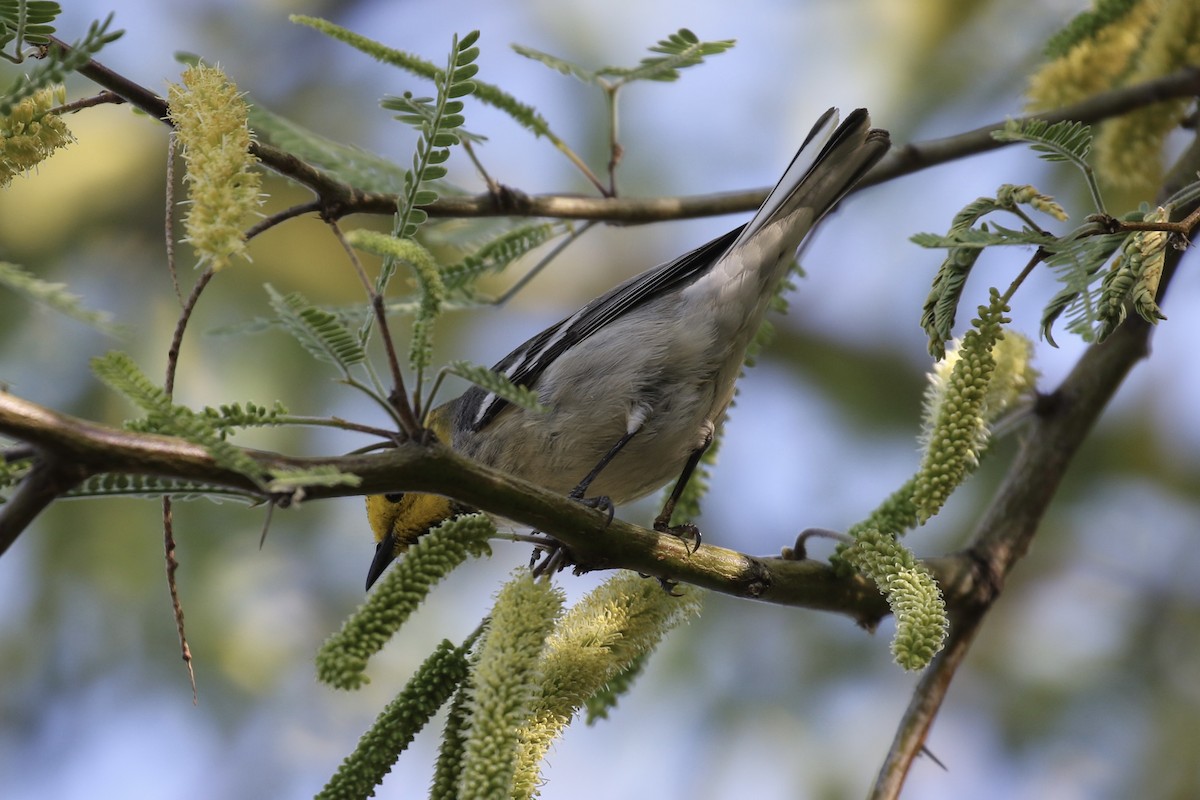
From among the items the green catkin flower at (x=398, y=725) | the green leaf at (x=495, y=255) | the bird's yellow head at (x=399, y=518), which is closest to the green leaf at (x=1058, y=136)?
the green leaf at (x=495, y=255)

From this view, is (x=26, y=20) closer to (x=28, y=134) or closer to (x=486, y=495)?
(x=28, y=134)

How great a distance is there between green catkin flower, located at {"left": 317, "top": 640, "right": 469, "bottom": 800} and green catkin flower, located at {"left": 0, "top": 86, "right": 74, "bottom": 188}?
1.10m

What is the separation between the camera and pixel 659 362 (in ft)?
11.1

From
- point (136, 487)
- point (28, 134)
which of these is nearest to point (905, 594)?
point (136, 487)

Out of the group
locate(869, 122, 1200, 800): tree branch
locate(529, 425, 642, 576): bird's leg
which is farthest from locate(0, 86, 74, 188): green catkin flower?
locate(869, 122, 1200, 800): tree branch

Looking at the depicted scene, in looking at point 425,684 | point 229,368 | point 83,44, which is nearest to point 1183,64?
point 425,684

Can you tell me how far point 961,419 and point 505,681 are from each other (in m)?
1.01

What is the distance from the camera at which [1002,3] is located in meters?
5.38

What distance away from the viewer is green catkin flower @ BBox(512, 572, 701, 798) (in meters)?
2.00

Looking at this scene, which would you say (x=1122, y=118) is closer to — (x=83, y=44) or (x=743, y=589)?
(x=743, y=589)

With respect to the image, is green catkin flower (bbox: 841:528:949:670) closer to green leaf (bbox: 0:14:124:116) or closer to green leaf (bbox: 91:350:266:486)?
green leaf (bbox: 91:350:266:486)

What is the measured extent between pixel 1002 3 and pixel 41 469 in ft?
17.0

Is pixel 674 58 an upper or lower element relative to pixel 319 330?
upper

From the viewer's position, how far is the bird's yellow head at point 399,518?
3.59m
